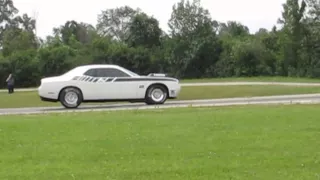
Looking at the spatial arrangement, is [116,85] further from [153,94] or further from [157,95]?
[157,95]

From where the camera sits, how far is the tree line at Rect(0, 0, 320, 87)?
53.8 meters

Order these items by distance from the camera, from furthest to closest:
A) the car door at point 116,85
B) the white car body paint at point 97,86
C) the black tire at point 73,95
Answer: the car door at point 116,85 → the black tire at point 73,95 → the white car body paint at point 97,86

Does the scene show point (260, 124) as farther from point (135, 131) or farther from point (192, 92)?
point (192, 92)

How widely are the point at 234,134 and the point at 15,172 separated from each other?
477cm

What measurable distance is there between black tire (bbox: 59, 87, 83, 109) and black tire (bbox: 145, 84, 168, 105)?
249 cm

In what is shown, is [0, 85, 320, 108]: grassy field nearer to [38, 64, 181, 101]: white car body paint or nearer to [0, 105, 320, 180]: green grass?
[38, 64, 181, 101]: white car body paint

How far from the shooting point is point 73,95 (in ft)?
73.8

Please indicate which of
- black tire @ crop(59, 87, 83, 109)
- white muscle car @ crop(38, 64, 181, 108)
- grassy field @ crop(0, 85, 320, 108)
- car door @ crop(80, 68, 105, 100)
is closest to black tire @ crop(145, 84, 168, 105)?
white muscle car @ crop(38, 64, 181, 108)

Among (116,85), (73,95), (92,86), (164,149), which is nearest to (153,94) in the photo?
(116,85)

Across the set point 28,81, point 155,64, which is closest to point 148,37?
point 155,64

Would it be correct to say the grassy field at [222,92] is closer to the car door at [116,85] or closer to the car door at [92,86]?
the car door at [92,86]

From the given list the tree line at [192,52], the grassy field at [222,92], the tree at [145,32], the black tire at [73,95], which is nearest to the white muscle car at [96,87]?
the black tire at [73,95]

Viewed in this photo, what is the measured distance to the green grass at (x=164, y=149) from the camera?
8.53 m

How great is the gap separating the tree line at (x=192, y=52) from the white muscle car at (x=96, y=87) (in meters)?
32.1
